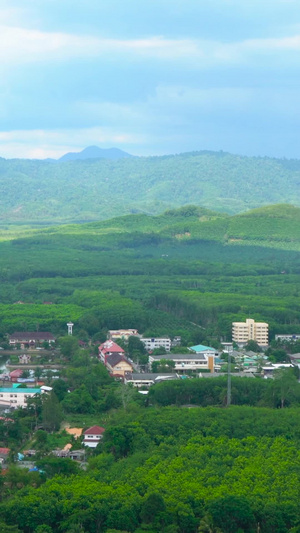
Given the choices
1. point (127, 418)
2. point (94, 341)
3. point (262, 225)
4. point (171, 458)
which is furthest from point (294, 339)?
point (262, 225)

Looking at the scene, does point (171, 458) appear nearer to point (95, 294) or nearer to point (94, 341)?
point (94, 341)

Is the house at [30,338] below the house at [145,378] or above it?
below

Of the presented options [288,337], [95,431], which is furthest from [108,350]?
[95,431]

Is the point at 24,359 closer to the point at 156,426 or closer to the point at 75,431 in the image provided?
the point at 75,431

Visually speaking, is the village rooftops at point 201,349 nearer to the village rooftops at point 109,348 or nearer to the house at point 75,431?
the village rooftops at point 109,348

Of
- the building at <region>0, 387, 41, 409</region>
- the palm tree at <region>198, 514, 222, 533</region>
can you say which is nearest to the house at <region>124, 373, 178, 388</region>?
the building at <region>0, 387, 41, 409</region>

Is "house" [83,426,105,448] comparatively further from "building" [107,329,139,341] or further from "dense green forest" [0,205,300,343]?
"building" [107,329,139,341]

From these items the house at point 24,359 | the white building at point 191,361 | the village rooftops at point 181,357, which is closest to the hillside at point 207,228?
the house at point 24,359
